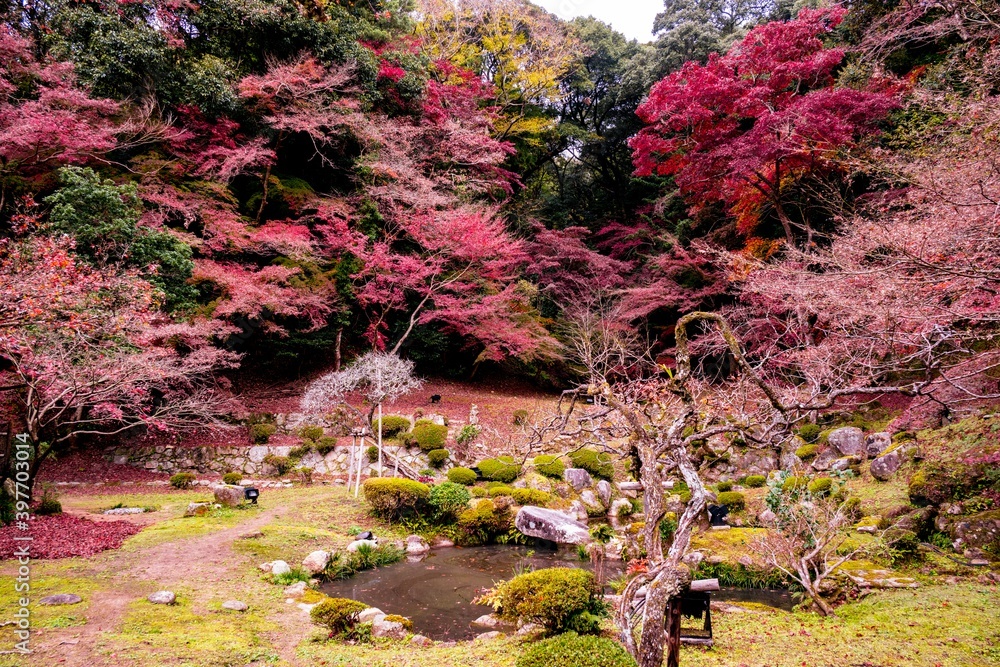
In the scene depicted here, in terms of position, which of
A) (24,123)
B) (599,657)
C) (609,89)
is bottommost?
(599,657)

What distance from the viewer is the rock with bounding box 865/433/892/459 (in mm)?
9664

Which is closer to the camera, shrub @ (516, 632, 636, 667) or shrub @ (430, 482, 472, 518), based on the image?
shrub @ (516, 632, 636, 667)

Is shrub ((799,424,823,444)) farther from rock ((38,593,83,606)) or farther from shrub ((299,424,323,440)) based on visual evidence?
rock ((38,593,83,606))

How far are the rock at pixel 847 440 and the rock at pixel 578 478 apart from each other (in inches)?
212

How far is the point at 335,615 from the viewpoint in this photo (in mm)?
4934

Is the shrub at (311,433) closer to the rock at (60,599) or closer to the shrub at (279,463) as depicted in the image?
the shrub at (279,463)

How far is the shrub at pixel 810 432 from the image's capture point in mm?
11805

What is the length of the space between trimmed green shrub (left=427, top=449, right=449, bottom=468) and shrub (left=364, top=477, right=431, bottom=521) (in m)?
2.54

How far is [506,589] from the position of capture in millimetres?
4812

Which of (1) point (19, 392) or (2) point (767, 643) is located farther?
(1) point (19, 392)

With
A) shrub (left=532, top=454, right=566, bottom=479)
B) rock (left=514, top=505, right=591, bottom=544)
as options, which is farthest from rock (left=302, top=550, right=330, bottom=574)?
shrub (left=532, top=454, right=566, bottom=479)

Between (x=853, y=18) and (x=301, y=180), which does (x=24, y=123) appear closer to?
(x=301, y=180)

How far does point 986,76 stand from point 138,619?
11645 mm

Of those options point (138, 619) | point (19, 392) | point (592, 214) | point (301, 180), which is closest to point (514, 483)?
point (138, 619)
